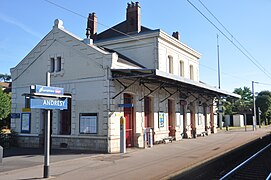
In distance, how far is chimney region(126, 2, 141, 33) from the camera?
24.6 m

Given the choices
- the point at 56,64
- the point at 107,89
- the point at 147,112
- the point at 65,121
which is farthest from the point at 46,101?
the point at 147,112

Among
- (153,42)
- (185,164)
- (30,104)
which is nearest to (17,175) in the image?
(30,104)

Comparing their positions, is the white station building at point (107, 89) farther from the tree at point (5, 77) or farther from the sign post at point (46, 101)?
the tree at point (5, 77)

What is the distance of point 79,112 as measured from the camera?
17.0 m

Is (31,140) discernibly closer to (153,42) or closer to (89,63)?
(89,63)

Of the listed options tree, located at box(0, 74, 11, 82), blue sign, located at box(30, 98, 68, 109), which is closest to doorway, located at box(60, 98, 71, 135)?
blue sign, located at box(30, 98, 68, 109)

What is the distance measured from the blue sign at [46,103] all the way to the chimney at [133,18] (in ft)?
50.1

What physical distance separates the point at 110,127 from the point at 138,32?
36.1 feet

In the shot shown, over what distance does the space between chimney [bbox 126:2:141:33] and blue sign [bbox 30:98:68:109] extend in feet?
50.1

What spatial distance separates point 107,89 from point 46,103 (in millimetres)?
6279

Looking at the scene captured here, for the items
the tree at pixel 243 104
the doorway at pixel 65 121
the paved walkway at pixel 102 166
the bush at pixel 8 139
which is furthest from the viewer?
the tree at pixel 243 104

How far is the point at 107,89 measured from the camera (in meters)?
15.8

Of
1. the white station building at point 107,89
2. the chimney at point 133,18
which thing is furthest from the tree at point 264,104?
the chimney at point 133,18

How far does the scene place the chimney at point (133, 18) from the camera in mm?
24562
